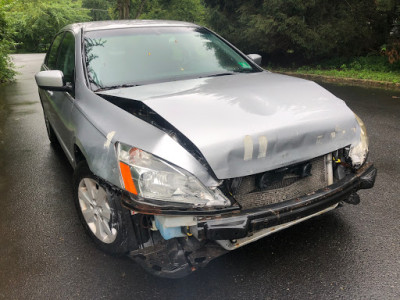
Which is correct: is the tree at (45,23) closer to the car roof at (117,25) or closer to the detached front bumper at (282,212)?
the car roof at (117,25)

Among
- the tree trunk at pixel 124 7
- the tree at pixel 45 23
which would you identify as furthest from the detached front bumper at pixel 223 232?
the tree at pixel 45 23

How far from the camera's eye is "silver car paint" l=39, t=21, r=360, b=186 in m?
2.08

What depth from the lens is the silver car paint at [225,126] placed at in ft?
6.82

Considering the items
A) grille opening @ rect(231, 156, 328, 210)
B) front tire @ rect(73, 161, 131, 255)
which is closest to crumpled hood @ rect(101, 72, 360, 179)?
grille opening @ rect(231, 156, 328, 210)

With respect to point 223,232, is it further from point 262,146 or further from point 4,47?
point 4,47

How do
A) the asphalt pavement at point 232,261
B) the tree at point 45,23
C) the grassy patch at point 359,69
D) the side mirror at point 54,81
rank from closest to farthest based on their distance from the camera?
the asphalt pavement at point 232,261, the side mirror at point 54,81, the grassy patch at point 359,69, the tree at point 45,23

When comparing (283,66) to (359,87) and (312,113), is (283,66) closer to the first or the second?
(359,87)

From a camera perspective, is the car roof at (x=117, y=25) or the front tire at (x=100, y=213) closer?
the front tire at (x=100, y=213)

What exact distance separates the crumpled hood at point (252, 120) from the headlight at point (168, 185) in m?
0.13

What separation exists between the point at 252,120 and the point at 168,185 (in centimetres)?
67

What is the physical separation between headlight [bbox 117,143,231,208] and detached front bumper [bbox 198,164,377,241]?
0.12 m

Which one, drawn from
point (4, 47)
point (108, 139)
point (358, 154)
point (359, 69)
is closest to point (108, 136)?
point (108, 139)

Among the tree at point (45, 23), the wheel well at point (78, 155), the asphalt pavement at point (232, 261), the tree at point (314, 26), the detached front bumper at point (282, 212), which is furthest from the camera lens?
the tree at point (45, 23)

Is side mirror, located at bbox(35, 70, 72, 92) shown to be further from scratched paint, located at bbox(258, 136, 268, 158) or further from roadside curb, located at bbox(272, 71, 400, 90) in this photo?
roadside curb, located at bbox(272, 71, 400, 90)
